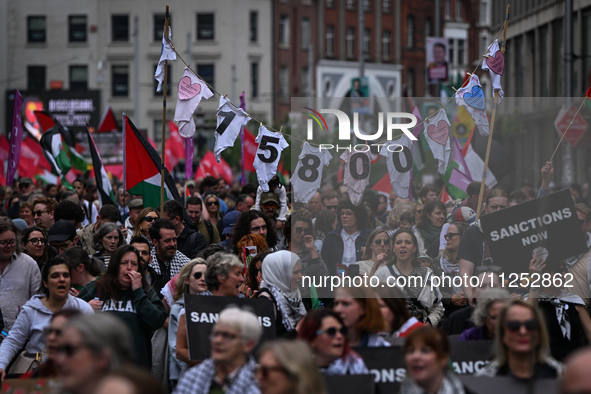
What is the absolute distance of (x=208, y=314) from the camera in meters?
6.58

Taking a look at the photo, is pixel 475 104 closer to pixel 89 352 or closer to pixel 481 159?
pixel 481 159

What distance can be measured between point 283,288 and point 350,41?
201 ft

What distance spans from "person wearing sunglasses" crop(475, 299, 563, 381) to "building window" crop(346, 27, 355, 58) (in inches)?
2466

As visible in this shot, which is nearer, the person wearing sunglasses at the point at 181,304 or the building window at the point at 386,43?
the person wearing sunglasses at the point at 181,304

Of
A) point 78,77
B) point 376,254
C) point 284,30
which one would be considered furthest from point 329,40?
point 376,254

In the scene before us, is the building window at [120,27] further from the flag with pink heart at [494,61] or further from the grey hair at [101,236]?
the grey hair at [101,236]

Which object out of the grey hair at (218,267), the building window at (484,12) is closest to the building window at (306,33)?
the building window at (484,12)

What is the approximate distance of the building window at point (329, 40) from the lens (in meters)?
65.2

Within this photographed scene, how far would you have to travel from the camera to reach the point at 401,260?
7.97 meters

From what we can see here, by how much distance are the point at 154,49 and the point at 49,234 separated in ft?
161

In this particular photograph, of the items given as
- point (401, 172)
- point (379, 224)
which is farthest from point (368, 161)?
point (379, 224)

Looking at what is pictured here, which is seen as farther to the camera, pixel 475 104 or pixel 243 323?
pixel 475 104

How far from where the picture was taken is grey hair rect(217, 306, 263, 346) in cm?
509

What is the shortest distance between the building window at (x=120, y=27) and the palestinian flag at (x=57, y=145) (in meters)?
40.7
